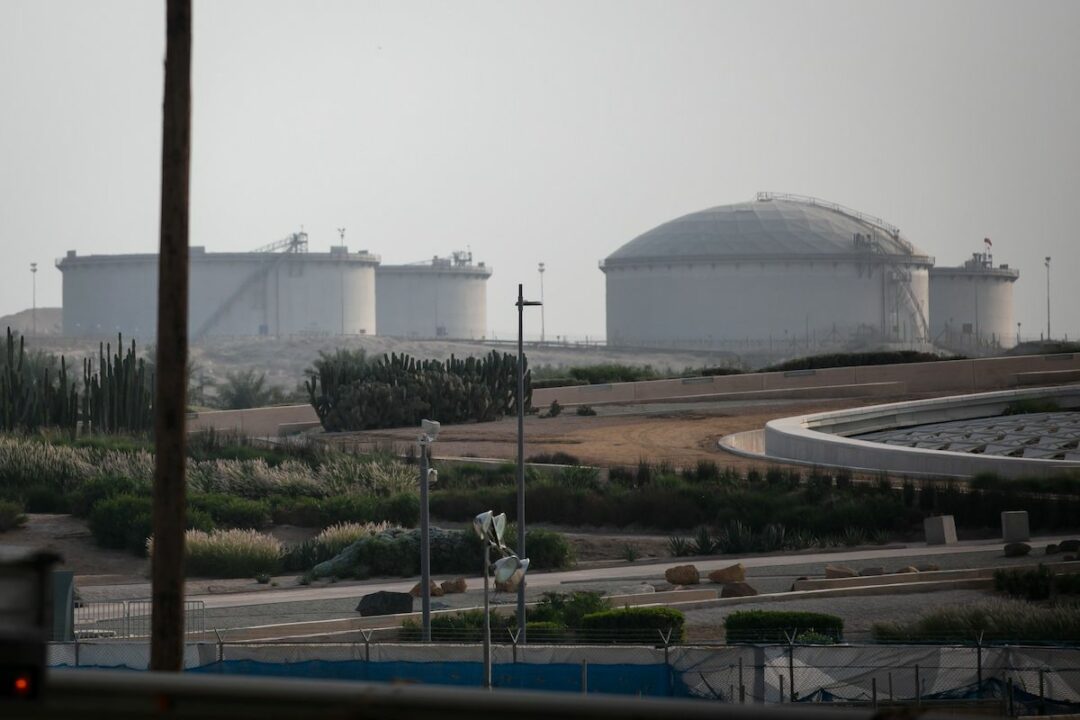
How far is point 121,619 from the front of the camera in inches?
894

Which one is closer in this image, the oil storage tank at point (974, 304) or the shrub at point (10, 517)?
the shrub at point (10, 517)

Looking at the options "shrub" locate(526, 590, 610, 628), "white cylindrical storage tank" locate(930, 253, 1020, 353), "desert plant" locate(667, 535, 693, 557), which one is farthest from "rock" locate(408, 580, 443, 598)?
"white cylindrical storage tank" locate(930, 253, 1020, 353)

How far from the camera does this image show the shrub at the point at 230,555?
96.0 ft

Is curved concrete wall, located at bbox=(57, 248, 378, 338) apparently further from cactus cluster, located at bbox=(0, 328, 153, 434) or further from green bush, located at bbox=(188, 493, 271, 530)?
green bush, located at bbox=(188, 493, 271, 530)

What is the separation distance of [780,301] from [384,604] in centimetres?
7563

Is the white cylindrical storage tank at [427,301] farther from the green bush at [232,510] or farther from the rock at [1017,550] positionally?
the rock at [1017,550]

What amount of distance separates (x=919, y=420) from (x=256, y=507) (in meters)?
23.9

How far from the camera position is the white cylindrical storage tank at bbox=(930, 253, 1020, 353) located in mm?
109125

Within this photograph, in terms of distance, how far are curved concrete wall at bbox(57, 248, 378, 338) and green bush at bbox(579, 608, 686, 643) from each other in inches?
3601

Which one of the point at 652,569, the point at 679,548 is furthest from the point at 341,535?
the point at 652,569

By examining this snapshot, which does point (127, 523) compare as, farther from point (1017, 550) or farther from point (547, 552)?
point (1017, 550)

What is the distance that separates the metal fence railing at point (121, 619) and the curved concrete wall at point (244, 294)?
86383mm

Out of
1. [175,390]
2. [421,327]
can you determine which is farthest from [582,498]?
[421,327]

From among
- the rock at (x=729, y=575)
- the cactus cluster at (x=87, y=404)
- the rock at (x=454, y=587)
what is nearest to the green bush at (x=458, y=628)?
the rock at (x=454, y=587)
